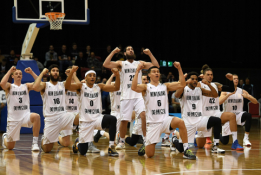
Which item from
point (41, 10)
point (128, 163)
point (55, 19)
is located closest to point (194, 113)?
point (128, 163)

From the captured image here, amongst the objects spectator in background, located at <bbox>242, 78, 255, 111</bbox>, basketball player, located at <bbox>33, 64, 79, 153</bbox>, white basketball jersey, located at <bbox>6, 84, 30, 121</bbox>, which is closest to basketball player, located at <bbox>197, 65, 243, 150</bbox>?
basketball player, located at <bbox>33, 64, 79, 153</bbox>

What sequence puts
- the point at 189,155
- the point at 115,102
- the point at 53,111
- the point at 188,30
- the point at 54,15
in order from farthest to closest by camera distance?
the point at 188,30, the point at 54,15, the point at 115,102, the point at 53,111, the point at 189,155

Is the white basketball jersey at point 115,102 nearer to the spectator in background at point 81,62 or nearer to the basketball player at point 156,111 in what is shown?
the basketball player at point 156,111

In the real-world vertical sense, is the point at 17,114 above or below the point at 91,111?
below

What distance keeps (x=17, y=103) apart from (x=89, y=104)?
2128 millimetres

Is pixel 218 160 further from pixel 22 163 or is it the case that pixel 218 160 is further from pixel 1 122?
pixel 1 122

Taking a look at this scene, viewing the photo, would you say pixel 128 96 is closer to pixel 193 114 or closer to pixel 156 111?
pixel 156 111

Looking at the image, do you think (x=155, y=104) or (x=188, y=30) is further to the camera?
(x=188, y=30)

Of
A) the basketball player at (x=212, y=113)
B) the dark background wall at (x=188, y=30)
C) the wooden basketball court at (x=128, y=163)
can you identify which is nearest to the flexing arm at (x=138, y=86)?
the wooden basketball court at (x=128, y=163)

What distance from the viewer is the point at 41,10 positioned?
1152cm

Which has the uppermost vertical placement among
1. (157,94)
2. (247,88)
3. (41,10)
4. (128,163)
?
(41,10)

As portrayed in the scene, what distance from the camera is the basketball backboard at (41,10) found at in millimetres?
11391

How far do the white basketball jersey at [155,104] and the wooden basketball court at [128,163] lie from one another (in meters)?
0.83

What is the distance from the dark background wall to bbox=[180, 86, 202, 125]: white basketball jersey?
1188 cm
